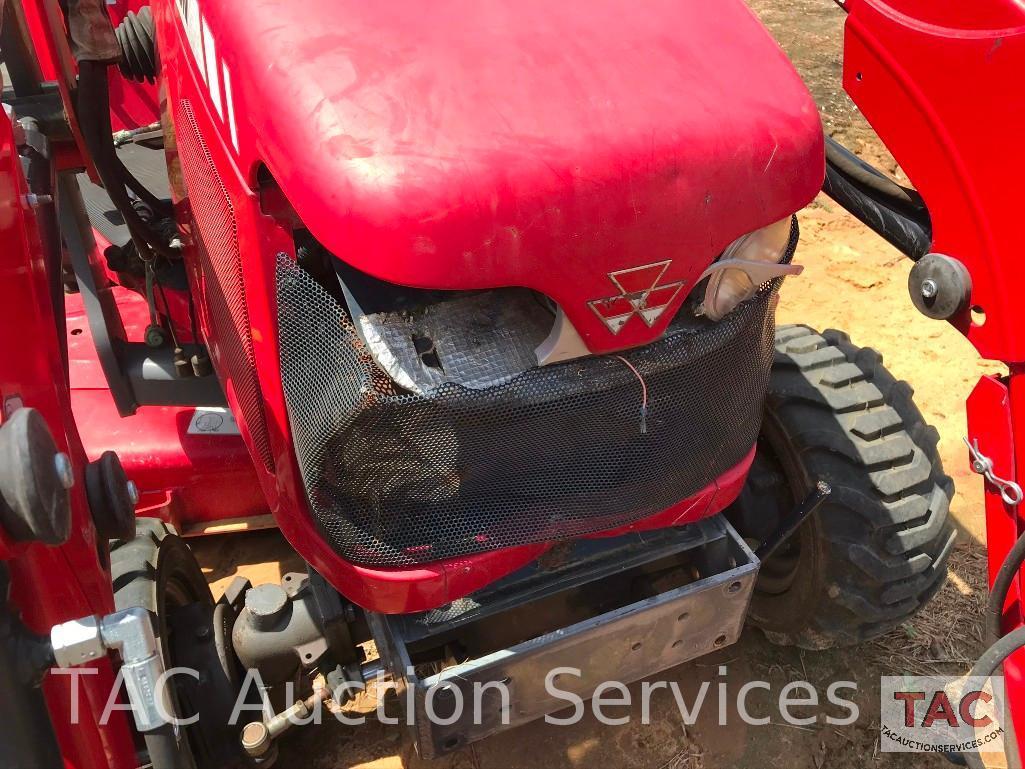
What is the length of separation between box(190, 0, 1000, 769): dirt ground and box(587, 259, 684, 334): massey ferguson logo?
4.70ft

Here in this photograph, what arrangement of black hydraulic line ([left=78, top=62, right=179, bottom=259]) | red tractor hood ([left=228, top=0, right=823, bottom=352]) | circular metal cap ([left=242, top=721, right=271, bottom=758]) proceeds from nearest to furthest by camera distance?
red tractor hood ([left=228, top=0, right=823, bottom=352])
circular metal cap ([left=242, top=721, right=271, bottom=758])
black hydraulic line ([left=78, top=62, right=179, bottom=259])

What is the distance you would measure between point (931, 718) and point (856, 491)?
2.68 ft

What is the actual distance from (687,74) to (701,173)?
0.19 m

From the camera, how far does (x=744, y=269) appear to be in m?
1.47

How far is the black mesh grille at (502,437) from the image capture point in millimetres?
1381

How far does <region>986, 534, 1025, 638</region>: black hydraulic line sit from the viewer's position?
5.06ft

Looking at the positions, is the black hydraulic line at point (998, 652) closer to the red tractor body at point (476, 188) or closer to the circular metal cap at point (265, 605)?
the red tractor body at point (476, 188)

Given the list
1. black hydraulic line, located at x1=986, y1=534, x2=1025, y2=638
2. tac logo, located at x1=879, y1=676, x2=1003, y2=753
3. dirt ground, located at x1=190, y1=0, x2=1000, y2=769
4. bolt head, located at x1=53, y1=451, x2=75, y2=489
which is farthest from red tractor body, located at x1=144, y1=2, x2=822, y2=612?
tac logo, located at x1=879, y1=676, x2=1003, y2=753

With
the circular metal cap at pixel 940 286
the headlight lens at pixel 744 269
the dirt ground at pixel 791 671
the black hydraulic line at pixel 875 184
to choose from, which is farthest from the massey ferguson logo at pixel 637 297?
the dirt ground at pixel 791 671

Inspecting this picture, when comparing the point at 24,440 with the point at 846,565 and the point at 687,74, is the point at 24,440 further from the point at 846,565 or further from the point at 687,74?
the point at 846,565

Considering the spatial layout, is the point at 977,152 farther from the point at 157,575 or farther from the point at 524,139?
the point at 157,575

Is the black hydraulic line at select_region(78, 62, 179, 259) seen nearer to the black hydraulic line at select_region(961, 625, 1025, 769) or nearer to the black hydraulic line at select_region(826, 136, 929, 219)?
the black hydraulic line at select_region(826, 136, 929, 219)

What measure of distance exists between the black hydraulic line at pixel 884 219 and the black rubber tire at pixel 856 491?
15.5 inches

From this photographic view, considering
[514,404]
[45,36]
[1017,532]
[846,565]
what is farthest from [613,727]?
[45,36]
